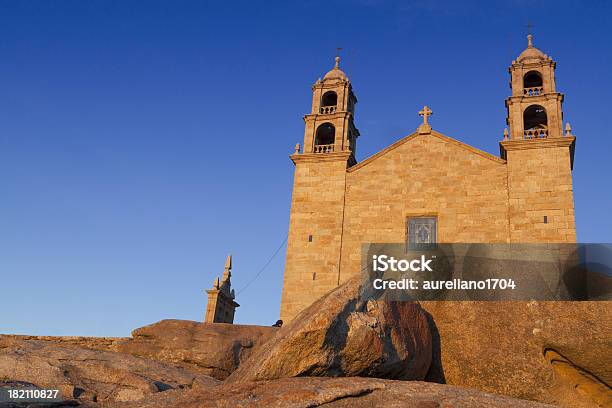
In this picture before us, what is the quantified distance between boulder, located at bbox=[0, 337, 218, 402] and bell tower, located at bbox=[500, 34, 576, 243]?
54.8ft

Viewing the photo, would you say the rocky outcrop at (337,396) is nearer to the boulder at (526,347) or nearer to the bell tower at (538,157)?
the boulder at (526,347)

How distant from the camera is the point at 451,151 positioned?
25.7 meters

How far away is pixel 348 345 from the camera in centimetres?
782

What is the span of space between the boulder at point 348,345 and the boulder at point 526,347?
1.96 ft

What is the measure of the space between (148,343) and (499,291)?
7630 mm

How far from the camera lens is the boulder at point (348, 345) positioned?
7.55 metres

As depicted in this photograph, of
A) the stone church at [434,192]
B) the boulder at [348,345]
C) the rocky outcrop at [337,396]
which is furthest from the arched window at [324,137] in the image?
the rocky outcrop at [337,396]

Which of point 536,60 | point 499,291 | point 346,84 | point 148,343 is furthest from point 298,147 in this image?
point 499,291

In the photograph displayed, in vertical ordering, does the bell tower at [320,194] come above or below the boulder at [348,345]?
above

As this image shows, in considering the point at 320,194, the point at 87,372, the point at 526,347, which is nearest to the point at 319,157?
the point at 320,194

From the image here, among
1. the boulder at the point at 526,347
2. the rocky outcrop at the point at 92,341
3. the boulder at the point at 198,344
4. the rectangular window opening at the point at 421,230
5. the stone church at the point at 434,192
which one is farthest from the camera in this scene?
the rectangular window opening at the point at 421,230

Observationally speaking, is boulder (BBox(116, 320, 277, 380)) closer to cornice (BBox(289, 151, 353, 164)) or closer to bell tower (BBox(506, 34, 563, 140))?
cornice (BBox(289, 151, 353, 164))

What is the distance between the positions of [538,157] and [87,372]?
807 inches
